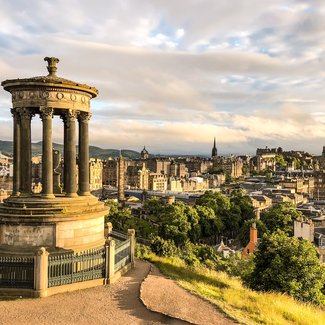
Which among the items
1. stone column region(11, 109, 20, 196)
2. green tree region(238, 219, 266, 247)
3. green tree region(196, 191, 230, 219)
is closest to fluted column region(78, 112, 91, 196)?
stone column region(11, 109, 20, 196)

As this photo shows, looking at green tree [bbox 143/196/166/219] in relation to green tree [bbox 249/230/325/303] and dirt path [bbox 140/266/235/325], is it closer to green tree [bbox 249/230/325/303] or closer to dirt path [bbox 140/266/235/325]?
green tree [bbox 249/230/325/303]

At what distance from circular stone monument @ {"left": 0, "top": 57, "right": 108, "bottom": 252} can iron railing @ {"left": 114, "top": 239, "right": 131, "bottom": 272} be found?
1.10 m

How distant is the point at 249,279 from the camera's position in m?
28.9

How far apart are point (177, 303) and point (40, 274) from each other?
17.0 ft

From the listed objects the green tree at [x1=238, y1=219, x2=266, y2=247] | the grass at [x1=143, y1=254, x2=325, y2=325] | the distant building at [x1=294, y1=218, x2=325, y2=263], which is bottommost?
the green tree at [x1=238, y1=219, x2=266, y2=247]

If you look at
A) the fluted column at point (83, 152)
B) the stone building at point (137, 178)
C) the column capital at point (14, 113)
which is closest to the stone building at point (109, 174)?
the stone building at point (137, 178)

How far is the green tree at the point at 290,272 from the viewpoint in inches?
1059

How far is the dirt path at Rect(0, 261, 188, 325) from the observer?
13.2 metres

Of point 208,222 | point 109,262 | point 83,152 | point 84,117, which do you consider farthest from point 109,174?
point 109,262

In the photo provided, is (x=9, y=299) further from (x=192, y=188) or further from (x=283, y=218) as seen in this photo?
(x=192, y=188)

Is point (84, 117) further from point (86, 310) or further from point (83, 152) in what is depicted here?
point (86, 310)

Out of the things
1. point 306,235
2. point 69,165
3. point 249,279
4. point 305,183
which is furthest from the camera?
point 305,183

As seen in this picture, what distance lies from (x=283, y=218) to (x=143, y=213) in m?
32.0

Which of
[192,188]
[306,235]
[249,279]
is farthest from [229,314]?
[192,188]
